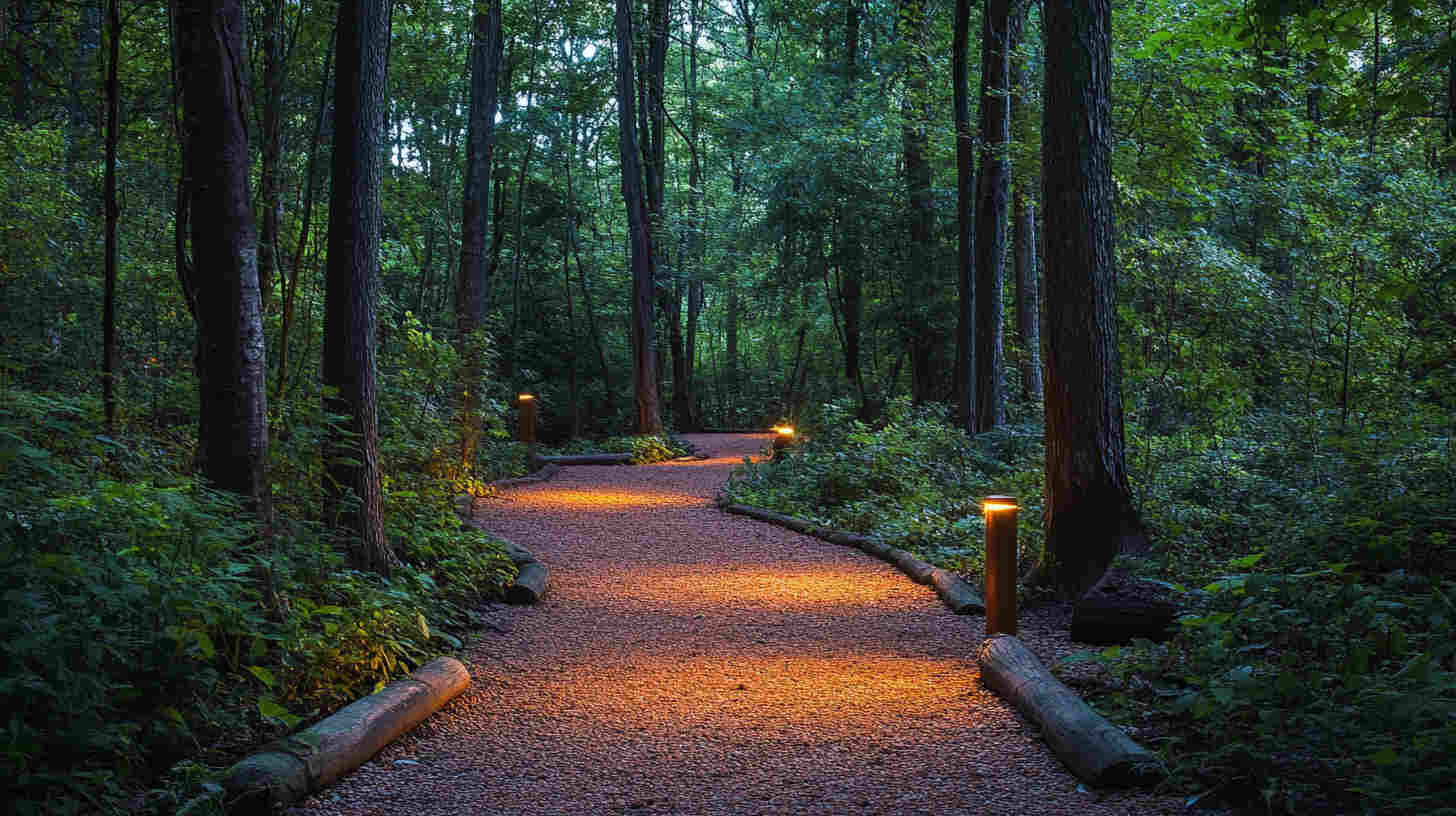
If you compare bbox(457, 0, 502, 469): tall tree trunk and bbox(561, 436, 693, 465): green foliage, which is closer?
bbox(457, 0, 502, 469): tall tree trunk

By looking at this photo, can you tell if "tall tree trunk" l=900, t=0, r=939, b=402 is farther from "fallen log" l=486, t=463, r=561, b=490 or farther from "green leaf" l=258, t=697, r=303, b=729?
"green leaf" l=258, t=697, r=303, b=729

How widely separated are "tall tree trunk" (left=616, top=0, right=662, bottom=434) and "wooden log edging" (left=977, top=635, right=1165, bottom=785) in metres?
17.3

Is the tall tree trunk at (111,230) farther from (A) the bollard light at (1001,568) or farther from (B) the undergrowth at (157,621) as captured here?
(A) the bollard light at (1001,568)

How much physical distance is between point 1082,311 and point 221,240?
579 centimetres

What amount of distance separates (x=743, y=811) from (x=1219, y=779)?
6.25 feet

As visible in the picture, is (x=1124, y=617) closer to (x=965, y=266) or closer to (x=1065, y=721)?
(x=1065, y=721)

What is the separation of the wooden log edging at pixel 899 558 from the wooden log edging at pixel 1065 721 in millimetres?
1786

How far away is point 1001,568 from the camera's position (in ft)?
21.8

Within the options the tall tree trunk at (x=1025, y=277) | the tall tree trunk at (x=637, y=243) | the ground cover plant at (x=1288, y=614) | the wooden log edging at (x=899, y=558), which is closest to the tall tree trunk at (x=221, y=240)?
the ground cover plant at (x=1288, y=614)

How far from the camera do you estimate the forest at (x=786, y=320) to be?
160 inches

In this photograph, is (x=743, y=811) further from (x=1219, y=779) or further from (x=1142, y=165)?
(x=1142, y=165)

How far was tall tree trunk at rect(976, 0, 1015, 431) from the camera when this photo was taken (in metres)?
15.1

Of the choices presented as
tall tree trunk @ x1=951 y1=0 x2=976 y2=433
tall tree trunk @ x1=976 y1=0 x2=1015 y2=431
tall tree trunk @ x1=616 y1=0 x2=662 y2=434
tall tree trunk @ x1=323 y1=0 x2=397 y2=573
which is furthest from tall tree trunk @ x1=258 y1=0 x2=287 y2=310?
tall tree trunk @ x1=616 y1=0 x2=662 y2=434

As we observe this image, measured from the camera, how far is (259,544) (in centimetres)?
520
